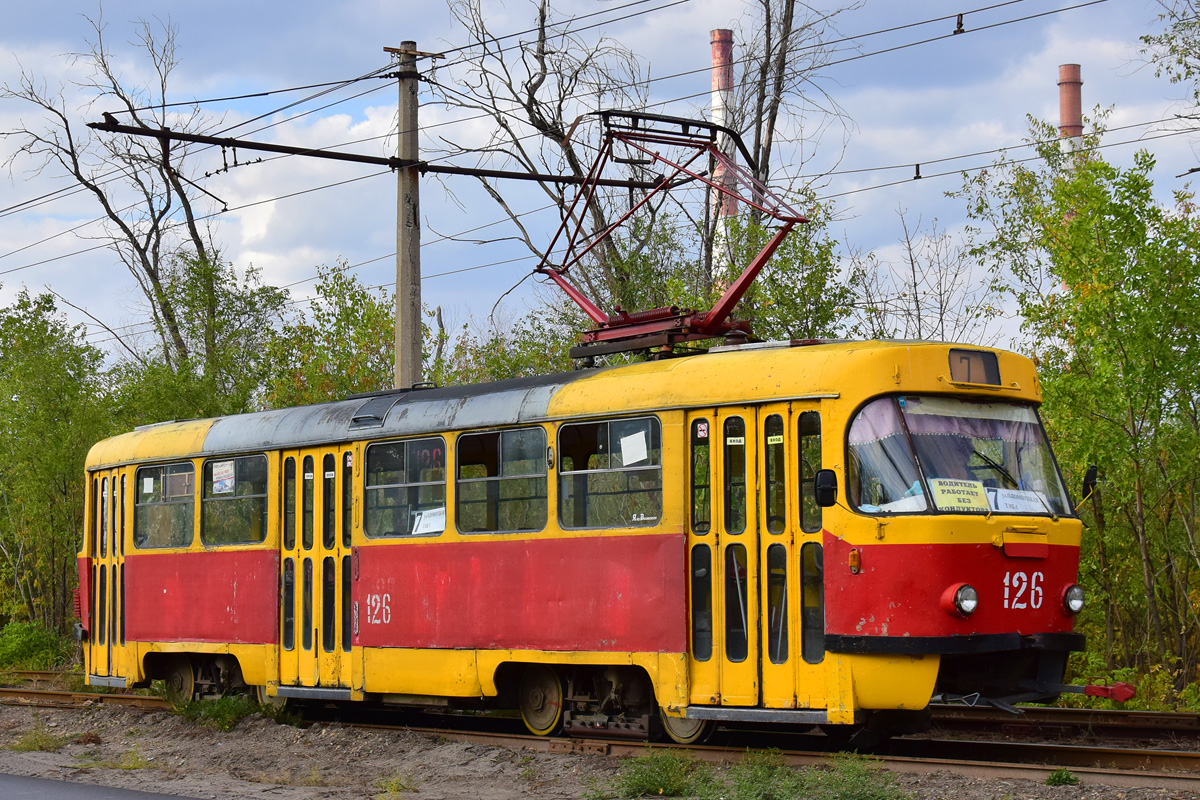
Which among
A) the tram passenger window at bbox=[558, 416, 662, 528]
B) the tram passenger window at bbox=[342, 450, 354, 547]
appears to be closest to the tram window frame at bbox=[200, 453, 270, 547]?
the tram passenger window at bbox=[342, 450, 354, 547]

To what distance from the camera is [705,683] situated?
959 centimetres

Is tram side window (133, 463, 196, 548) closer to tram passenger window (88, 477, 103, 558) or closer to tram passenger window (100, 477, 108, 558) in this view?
tram passenger window (100, 477, 108, 558)

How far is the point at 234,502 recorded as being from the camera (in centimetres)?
1403

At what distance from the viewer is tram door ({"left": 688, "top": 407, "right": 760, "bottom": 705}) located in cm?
939

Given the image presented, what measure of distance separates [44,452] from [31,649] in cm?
332

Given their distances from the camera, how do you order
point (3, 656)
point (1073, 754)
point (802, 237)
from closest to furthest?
point (1073, 754), point (802, 237), point (3, 656)

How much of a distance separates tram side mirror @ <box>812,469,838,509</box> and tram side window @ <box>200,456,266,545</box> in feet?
21.9

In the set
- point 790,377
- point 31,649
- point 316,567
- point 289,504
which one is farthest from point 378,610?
point 31,649

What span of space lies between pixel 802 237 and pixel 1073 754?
10348 millimetres

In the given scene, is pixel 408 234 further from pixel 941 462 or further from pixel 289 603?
pixel 941 462

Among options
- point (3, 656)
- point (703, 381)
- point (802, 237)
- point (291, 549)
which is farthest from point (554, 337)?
point (703, 381)

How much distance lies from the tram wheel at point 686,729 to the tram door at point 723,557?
53cm

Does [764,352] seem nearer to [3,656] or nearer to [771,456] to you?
[771,456]

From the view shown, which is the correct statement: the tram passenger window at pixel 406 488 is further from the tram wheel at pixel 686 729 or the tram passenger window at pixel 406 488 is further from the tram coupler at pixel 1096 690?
the tram coupler at pixel 1096 690
